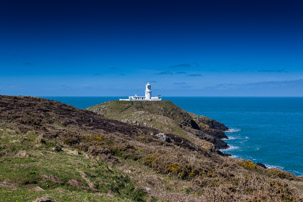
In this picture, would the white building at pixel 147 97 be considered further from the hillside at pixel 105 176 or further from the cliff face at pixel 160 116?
the hillside at pixel 105 176

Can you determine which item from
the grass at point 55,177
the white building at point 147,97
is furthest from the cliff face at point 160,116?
the grass at point 55,177

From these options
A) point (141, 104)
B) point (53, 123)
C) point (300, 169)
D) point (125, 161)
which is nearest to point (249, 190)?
point (125, 161)

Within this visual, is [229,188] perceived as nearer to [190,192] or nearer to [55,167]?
[190,192]

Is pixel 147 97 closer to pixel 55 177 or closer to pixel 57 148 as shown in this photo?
pixel 57 148

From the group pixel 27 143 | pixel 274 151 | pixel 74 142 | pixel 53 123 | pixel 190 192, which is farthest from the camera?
pixel 274 151

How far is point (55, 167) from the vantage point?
1494 centimetres

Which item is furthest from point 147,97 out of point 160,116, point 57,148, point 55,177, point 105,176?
point 55,177

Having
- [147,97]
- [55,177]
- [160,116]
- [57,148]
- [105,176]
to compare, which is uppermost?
[147,97]

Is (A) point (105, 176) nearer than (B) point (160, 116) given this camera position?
Yes

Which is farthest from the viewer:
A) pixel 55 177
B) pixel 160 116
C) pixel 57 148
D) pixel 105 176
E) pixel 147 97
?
pixel 147 97

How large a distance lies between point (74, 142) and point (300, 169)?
45.4 metres

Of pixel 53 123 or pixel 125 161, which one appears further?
pixel 53 123

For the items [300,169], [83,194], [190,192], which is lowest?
[300,169]

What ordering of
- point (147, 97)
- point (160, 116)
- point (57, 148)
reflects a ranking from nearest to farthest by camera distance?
1. point (57, 148)
2. point (160, 116)
3. point (147, 97)
